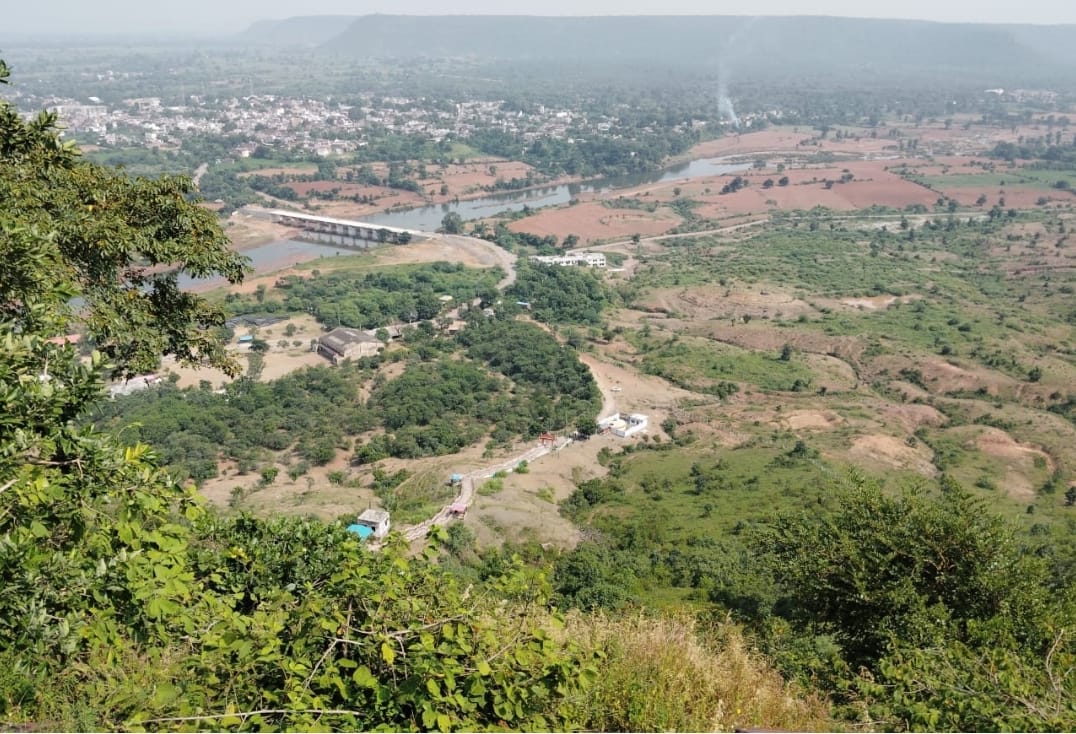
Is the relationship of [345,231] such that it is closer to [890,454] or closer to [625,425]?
[625,425]

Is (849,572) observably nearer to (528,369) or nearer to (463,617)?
(463,617)

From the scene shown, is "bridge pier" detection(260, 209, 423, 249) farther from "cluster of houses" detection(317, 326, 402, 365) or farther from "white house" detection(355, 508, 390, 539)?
"white house" detection(355, 508, 390, 539)

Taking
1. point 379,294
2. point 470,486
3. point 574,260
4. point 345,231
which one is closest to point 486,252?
point 574,260

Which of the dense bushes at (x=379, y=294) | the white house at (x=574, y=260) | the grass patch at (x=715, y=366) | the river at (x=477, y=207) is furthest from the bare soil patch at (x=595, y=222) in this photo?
the grass patch at (x=715, y=366)

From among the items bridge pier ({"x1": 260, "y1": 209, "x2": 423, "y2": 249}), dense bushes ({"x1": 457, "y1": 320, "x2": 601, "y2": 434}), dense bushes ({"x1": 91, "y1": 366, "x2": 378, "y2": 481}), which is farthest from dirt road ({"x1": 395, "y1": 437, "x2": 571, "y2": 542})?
bridge pier ({"x1": 260, "y1": 209, "x2": 423, "y2": 249})

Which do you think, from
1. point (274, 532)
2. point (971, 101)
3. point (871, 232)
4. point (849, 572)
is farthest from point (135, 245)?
point (971, 101)
